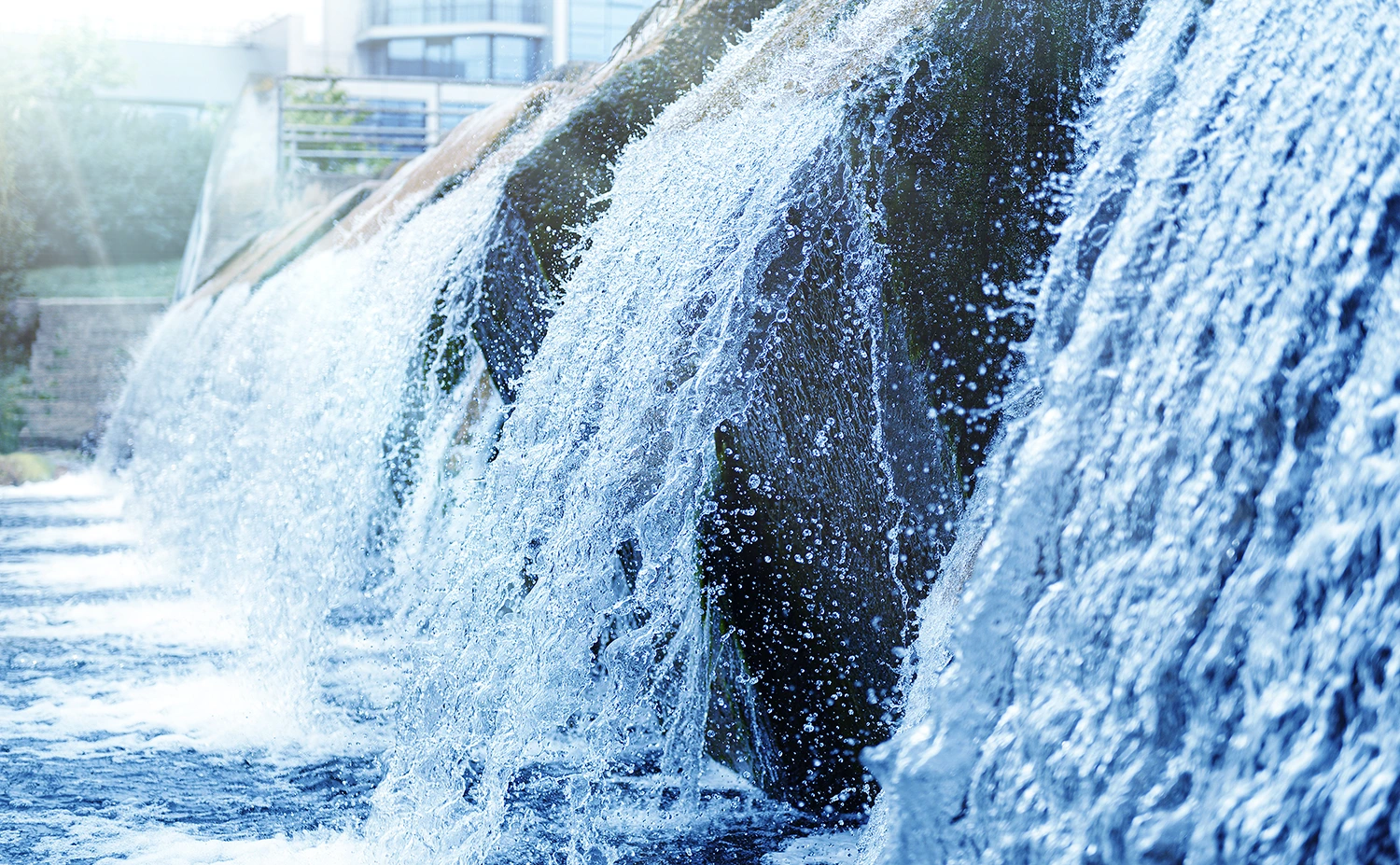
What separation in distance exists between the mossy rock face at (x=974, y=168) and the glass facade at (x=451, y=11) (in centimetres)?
3882

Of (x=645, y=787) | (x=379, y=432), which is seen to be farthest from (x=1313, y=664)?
(x=379, y=432)

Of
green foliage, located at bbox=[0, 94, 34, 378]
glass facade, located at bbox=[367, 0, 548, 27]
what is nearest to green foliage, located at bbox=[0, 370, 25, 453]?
green foliage, located at bbox=[0, 94, 34, 378]

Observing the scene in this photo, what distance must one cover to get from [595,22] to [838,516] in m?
35.1

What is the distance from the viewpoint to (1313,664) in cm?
157

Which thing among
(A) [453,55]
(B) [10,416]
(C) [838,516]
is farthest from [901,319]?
(A) [453,55]

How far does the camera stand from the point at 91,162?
28.6 m

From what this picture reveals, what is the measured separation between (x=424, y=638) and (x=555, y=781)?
539 mm

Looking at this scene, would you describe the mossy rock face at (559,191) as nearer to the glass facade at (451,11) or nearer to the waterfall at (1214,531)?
the waterfall at (1214,531)

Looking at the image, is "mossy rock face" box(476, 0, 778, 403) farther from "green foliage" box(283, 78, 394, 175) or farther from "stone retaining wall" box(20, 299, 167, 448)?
"stone retaining wall" box(20, 299, 167, 448)

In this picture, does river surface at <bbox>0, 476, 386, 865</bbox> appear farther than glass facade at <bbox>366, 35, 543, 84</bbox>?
No

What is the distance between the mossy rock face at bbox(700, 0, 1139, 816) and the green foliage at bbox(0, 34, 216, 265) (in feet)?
88.4

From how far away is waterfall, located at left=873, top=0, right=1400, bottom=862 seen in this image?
1563mm

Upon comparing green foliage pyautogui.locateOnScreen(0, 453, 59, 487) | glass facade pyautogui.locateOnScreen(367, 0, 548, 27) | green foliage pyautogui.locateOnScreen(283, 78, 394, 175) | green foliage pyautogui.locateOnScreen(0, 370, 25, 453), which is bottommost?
green foliage pyautogui.locateOnScreen(0, 453, 59, 487)

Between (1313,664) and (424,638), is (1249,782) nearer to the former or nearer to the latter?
(1313,664)
